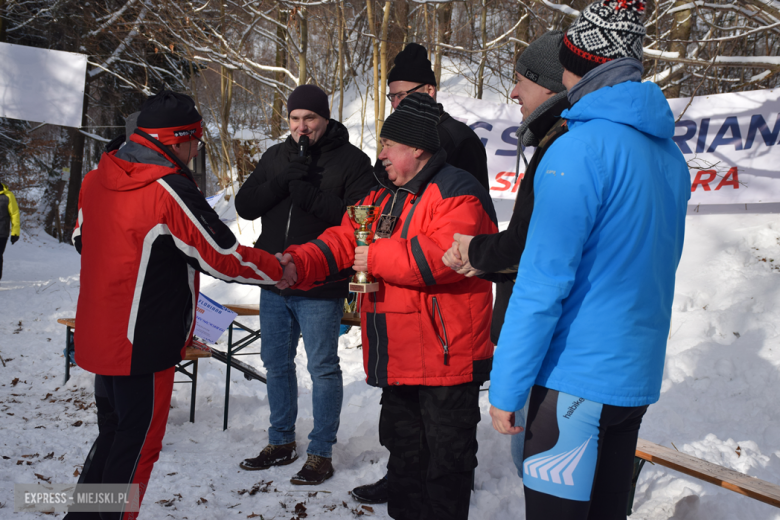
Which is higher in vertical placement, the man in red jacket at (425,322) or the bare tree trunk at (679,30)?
the bare tree trunk at (679,30)

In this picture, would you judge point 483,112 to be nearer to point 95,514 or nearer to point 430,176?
point 430,176

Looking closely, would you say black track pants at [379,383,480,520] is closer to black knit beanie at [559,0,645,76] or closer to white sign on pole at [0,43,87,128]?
black knit beanie at [559,0,645,76]

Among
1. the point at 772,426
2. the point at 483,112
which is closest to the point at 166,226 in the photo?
the point at 772,426

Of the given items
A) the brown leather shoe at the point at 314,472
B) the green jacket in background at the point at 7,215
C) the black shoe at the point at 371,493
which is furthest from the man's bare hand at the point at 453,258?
the green jacket in background at the point at 7,215

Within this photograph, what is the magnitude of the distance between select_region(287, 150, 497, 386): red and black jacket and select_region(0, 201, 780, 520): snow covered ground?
1.12 m

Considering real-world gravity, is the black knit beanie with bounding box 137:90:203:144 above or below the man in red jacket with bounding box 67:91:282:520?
above

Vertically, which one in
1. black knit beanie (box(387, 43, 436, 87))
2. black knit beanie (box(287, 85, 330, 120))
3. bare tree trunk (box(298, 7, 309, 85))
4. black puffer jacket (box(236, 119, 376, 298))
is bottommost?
black puffer jacket (box(236, 119, 376, 298))

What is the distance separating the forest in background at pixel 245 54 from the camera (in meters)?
9.63

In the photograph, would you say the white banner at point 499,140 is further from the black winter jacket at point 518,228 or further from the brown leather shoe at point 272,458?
the black winter jacket at point 518,228

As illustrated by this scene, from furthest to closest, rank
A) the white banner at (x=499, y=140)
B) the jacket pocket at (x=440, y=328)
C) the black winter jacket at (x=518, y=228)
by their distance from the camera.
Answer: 1. the white banner at (x=499, y=140)
2. the jacket pocket at (x=440, y=328)
3. the black winter jacket at (x=518, y=228)

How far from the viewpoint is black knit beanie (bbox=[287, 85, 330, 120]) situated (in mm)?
3520

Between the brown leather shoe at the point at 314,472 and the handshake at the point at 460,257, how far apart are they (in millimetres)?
1903

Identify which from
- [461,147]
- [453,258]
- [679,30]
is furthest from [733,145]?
[453,258]

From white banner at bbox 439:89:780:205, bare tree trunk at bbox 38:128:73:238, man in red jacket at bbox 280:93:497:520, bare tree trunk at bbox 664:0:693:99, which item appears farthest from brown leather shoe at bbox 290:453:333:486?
bare tree trunk at bbox 38:128:73:238
